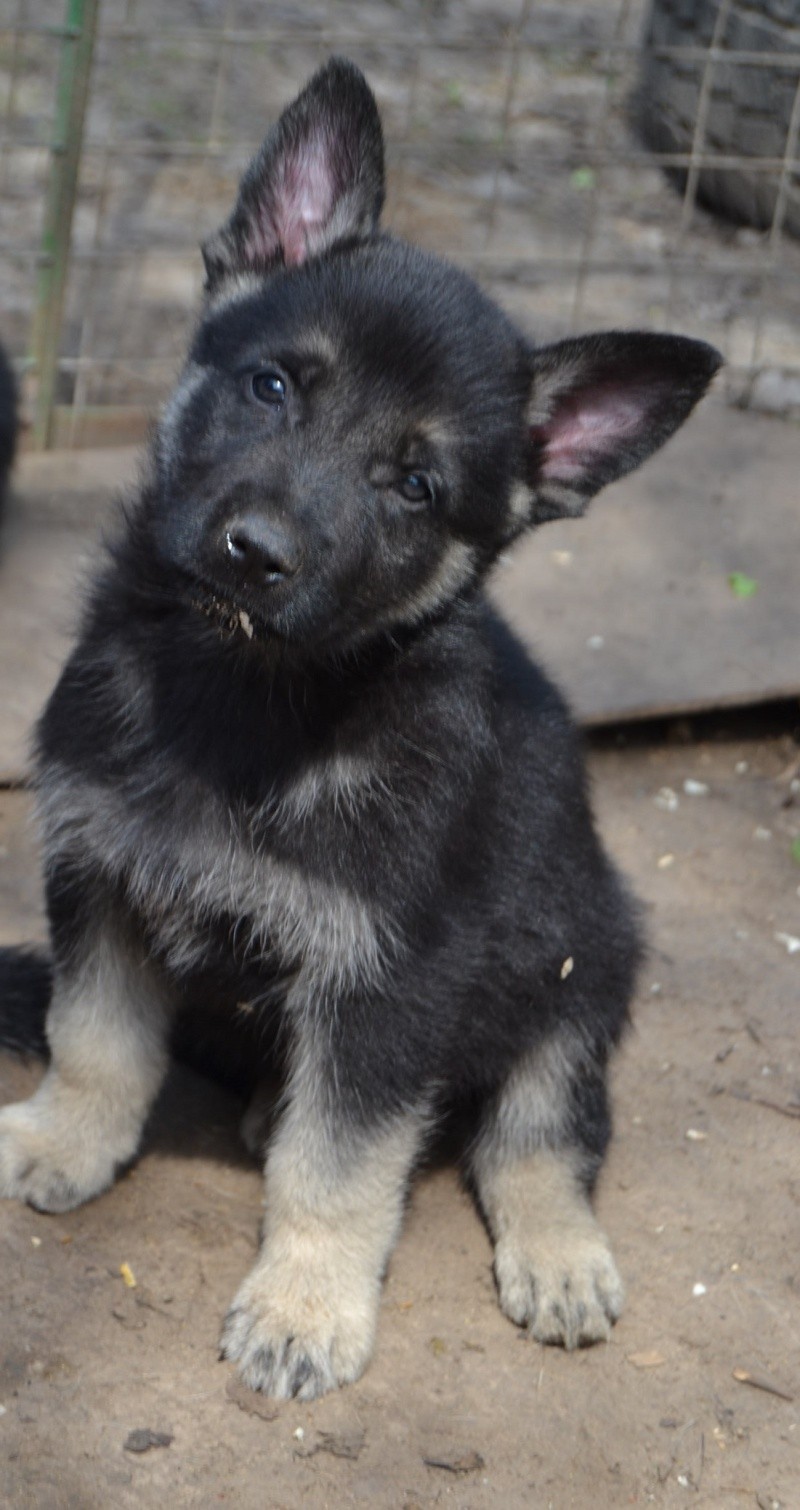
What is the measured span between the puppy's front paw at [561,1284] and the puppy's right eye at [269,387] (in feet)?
5.86

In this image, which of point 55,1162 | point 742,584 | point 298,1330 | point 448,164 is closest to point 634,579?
point 742,584

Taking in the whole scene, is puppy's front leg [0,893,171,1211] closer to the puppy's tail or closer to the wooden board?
the puppy's tail

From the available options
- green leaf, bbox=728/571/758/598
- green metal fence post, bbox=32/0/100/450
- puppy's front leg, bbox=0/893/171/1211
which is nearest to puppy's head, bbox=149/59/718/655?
puppy's front leg, bbox=0/893/171/1211

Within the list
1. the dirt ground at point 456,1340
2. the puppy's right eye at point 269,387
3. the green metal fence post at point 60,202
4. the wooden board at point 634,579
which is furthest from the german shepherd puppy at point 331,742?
the green metal fence post at point 60,202

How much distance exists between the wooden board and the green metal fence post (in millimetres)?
250

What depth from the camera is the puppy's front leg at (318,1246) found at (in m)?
3.20

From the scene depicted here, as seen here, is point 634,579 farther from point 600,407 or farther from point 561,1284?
point 561,1284

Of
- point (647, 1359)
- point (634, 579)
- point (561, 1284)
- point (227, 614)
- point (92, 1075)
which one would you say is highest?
point (227, 614)

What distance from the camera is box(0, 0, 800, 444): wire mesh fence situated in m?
6.85

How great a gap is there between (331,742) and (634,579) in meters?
3.14

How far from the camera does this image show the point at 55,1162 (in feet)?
11.6

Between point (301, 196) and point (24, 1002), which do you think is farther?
point (24, 1002)

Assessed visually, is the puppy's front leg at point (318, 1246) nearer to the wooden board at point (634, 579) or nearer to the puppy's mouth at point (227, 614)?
the puppy's mouth at point (227, 614)

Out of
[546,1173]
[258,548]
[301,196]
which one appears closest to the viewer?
[258,548]
